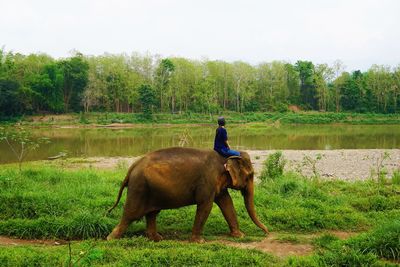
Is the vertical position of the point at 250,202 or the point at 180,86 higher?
the point at 180,86

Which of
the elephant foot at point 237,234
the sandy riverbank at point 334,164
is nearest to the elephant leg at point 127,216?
the elephant foot at point 237,234

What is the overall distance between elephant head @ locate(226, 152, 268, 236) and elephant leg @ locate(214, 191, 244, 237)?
332 mm

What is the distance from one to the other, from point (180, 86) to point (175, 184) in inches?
2274

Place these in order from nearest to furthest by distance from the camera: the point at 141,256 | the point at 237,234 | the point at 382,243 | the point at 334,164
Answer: the point at 141,256 → the point at 382,243 → the point at 237,234 → the point at 334,164

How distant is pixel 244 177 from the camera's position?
8133mm

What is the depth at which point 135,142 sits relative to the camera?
1423 inches

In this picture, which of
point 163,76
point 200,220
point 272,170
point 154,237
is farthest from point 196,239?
point 163,76

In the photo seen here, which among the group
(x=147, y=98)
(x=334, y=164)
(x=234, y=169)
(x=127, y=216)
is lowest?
(x=334, y=164)

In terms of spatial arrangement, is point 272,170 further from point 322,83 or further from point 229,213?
point 322,83

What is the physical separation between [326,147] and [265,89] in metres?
43.5

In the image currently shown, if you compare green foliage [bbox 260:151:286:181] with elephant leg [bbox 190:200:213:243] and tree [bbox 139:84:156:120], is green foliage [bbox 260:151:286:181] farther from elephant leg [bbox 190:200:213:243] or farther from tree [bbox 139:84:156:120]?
tree [bbox 139:84:156:120]

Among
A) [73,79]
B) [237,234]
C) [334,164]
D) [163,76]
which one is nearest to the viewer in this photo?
[237,234]

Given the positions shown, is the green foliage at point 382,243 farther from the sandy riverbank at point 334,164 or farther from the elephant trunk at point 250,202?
the sandy riverbank at point 334,164

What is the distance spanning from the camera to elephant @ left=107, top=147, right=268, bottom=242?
7453mm
